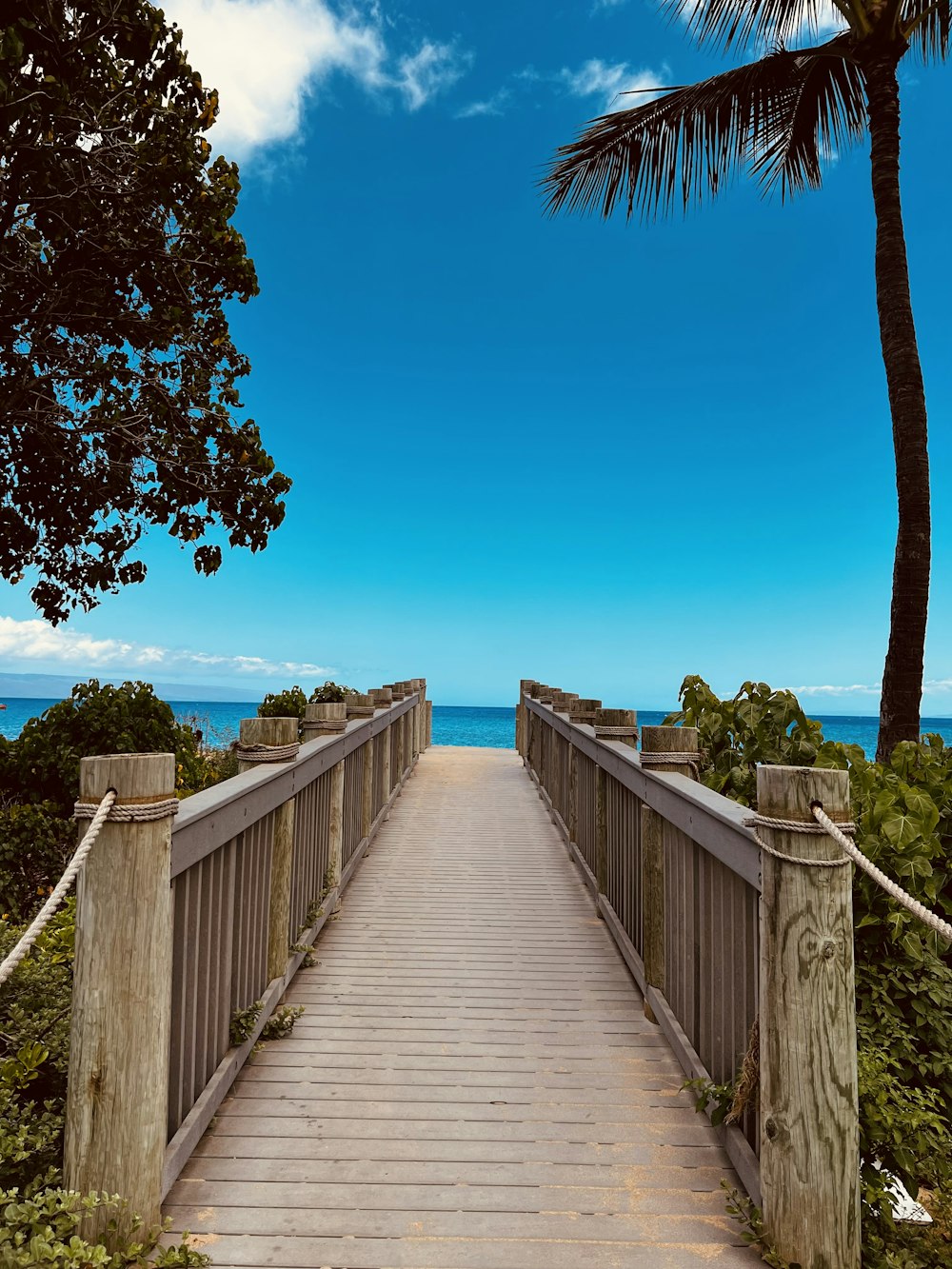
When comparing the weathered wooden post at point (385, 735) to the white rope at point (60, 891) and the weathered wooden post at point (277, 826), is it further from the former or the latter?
the white rope at point (60, 891)

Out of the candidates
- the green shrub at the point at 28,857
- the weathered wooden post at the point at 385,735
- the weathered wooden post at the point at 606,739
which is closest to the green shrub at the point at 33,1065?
the green shrub at the point at 28,857

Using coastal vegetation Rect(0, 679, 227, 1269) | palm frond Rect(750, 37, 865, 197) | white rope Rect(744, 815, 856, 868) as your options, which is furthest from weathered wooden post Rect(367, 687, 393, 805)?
palm frond Rect(750, 37, 865, 197)

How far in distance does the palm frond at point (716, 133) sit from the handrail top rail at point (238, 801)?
7885 mm

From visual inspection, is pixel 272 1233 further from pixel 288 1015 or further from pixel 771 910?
pixel 771 910

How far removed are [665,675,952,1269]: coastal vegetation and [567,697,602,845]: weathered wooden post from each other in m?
1.10

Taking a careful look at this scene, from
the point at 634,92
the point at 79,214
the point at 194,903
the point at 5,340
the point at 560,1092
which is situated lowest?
the point at 560,1092

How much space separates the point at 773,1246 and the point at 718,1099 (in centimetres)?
43

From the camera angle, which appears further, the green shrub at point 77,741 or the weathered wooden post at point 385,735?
the weathered wooden post at point 385,735

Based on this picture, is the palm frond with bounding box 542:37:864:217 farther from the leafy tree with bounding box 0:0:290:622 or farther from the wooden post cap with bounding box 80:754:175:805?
the wooden post cap with bounding box 80:754:175:805

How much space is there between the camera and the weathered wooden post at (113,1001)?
75.2 inches

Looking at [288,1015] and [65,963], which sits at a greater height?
[65,963]

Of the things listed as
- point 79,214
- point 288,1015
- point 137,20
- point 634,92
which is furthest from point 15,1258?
point 634,92

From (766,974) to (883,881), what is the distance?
1.39 ft

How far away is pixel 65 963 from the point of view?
3.24 meters
